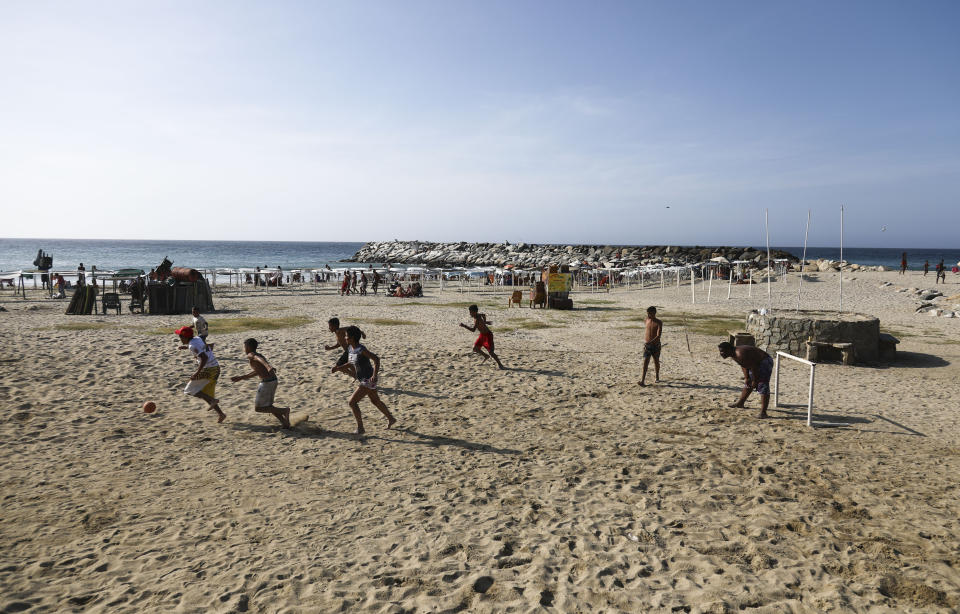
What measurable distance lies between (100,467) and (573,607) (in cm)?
551

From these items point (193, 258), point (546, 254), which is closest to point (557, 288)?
point (546, 254)

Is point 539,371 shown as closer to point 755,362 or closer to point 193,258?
point 755,362

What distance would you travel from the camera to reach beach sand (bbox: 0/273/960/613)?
4.04m

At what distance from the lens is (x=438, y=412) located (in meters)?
8.42

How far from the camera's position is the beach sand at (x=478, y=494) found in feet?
13.3

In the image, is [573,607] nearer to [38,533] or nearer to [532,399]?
[38,533]

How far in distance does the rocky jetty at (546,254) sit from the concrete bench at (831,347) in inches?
1696

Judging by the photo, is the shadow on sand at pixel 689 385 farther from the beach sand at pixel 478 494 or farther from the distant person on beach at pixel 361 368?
the distant person on beach at pixel 361 368

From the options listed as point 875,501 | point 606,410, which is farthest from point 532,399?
point 875,501

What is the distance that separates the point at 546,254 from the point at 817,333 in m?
65.8

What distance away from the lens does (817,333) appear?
12.2 meters

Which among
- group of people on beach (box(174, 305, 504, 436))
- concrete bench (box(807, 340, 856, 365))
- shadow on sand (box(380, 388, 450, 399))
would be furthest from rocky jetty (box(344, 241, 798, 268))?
group of people on beach (box(174, 305, 504, 436))

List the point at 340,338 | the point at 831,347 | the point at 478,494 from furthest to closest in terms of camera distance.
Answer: the point at 831,347 → the point at 340,338 → the point at 478,494

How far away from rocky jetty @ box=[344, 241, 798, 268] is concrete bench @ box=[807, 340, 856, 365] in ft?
141
